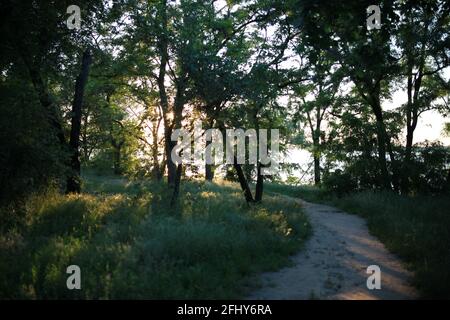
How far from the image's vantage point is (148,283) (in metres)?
7.21

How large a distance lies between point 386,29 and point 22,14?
10.4 metres

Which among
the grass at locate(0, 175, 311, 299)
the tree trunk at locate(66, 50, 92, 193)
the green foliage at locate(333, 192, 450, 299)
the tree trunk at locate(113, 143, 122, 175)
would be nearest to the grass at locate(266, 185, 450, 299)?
the green foliage at locate(333, 192, 450, 299)

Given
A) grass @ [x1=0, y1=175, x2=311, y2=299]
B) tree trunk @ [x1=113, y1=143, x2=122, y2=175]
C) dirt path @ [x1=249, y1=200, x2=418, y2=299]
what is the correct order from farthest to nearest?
tree trunk @ [x1=113, y1=143, x2=122, y2=175]
dirt path @ [x1=249, y1=200, x2=418, y2=299]
grass @ [x1=0, y1=175, x2=311, y2=299]

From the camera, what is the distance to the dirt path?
24.6 ft

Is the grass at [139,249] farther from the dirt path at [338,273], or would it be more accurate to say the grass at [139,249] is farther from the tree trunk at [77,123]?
the tree trunk at [77,123]

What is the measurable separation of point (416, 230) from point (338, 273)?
12.9ft

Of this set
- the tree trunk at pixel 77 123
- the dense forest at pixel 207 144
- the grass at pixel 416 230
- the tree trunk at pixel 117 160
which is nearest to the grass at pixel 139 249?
the dense forest at pixel 207 144

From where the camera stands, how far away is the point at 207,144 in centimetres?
1536

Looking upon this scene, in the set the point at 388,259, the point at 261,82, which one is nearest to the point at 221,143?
the point at 261,82

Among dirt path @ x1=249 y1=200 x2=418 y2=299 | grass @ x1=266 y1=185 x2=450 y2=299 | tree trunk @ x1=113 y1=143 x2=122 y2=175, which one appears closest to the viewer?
dirt path @ x1=249 y1=200 x2=418 y2=299

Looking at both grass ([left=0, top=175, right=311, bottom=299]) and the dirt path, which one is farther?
the dirt path

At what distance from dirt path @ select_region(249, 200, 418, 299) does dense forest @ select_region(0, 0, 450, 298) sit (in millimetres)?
422

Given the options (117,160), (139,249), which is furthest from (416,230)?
(117,160)

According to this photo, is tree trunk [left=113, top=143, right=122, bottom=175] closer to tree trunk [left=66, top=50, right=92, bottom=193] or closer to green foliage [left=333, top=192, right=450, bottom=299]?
tree trunk [left=66, top=50, right=92, bottom=193]
